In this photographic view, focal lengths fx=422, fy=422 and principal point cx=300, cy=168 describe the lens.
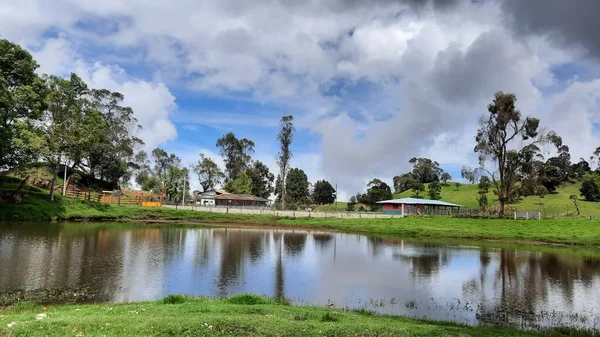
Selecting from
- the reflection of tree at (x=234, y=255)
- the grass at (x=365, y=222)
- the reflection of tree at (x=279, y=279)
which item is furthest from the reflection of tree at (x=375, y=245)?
the reflection of tree at (x=234, y=255)

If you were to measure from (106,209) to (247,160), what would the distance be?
250 feet

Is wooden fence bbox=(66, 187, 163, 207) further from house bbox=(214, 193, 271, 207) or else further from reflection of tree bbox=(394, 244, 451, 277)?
reflection of tree bbox=(394, 244, 451, 277)

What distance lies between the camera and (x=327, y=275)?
2788 centimetres

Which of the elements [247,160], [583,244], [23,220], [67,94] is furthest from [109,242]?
[247,160]

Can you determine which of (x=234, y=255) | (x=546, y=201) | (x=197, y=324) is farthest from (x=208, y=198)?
(x=197, y=324)

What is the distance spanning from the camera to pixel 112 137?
100 meters

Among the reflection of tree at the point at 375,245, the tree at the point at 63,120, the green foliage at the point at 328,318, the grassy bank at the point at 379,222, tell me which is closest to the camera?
the green foliage at the point at 328,318

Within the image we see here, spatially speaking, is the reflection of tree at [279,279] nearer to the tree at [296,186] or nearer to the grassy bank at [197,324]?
the grassy bank at [197,324]

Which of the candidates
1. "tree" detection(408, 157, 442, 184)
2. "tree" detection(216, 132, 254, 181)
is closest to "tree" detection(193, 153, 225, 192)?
"tree" detection(216, 132, 254, 181)

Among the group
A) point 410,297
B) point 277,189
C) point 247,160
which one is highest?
point 247,160

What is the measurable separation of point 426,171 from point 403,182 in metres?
A: 10.5

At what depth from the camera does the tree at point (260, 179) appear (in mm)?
139425

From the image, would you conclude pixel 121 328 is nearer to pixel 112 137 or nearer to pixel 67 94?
pixel 67 94

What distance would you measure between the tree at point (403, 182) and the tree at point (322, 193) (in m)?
26.1
